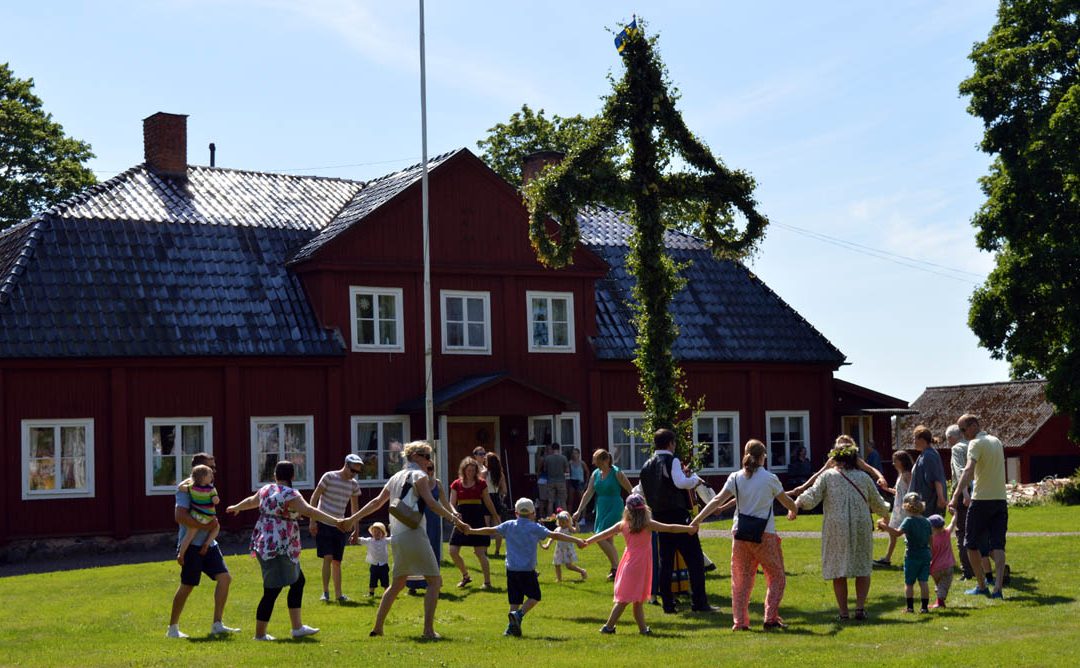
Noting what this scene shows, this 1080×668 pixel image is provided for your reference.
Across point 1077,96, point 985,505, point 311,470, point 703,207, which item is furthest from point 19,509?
point 1077,96

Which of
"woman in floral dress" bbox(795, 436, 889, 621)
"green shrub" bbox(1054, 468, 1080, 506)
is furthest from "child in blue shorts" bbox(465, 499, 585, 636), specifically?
"green shrub" bbox(1054, 468, 1080, 506)

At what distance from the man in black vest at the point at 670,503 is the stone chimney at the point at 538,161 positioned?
21.2 meters

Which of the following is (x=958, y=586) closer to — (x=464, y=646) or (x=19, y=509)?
(x=464, y=646)

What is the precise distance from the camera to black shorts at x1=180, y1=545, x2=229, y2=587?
14.7 m

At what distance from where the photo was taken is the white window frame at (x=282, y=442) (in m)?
29.2

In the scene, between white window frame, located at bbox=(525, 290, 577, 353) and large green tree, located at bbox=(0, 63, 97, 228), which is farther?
large green tree, located at bbox=(0, 63, 97, 228)

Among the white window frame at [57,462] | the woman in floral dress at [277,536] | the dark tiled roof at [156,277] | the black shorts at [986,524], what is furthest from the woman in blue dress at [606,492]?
the white window frame at [57,462]

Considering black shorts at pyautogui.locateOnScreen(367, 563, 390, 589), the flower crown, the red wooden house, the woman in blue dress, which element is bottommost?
black shorts at pyautogui.locateOnScreen(367, 563, 390, 589)

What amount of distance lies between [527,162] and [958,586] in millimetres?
22507

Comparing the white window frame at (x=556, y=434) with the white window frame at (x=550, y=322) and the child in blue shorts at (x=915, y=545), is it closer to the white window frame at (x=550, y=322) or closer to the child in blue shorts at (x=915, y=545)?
the white window frame at (x=550, y=322)

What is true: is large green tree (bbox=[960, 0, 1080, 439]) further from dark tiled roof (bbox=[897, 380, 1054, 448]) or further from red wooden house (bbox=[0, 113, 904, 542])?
dark tiled roof (bbox=[897, 380, 1054, 448])

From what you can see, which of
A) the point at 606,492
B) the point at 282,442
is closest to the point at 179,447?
the point at 282,442

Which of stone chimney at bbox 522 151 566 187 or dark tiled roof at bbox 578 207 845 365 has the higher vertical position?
stone chimney at bbox 522 151 566 187

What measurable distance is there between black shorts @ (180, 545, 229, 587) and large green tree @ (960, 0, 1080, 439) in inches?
1037
